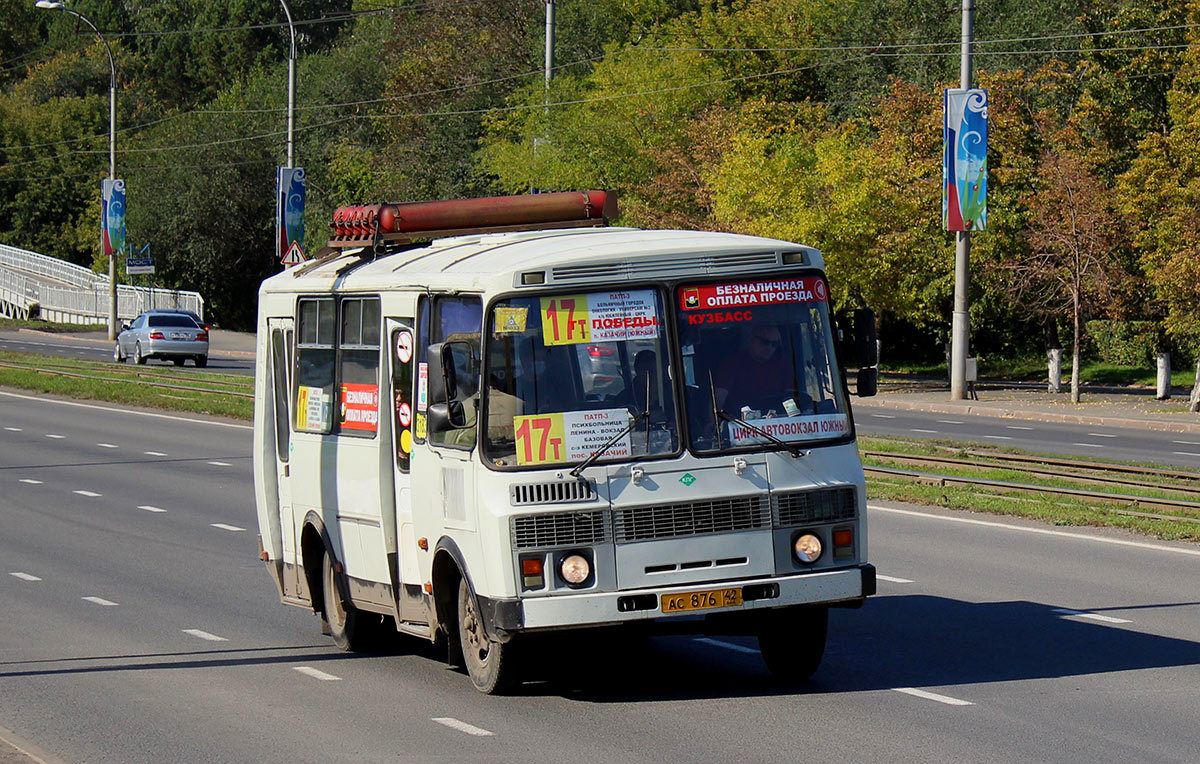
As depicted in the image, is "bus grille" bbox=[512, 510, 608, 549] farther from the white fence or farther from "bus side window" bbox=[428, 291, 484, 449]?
the white fence

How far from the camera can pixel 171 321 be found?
51125 mm

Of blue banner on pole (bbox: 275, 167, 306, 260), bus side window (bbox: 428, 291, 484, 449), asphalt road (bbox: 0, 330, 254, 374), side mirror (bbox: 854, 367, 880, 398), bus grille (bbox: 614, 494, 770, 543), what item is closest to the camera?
bus grille (bbox: 614, 494, 770, 543)

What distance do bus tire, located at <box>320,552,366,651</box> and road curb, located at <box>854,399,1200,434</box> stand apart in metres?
22.9

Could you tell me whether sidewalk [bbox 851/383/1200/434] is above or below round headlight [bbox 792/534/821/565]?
below

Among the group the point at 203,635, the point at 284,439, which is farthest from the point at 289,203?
the point at 203,635

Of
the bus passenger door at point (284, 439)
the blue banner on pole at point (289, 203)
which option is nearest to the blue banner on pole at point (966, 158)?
the blue banner on pole at point (289, 203)

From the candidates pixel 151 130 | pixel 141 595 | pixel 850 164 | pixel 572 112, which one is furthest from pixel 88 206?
pixel 141 595

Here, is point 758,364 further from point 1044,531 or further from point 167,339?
point 167,339

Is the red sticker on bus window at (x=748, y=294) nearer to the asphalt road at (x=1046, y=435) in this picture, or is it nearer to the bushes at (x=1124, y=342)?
the asphalt road at (x=1046, y=435)

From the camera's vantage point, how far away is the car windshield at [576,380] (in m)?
8.74

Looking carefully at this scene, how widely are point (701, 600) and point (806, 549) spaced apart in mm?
639

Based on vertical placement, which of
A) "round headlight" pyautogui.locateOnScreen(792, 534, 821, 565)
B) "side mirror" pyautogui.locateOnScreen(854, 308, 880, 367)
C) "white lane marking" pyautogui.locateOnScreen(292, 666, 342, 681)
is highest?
"side mirror" pyautogui.locateOnScreen(854, 308, 880, 367)

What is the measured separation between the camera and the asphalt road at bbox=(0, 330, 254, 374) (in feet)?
165

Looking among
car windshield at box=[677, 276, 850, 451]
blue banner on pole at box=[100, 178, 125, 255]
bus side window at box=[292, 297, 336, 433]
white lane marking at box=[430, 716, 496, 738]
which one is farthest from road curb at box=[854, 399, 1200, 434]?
blue banner on pole at box=[100, 178, 125, 255]
